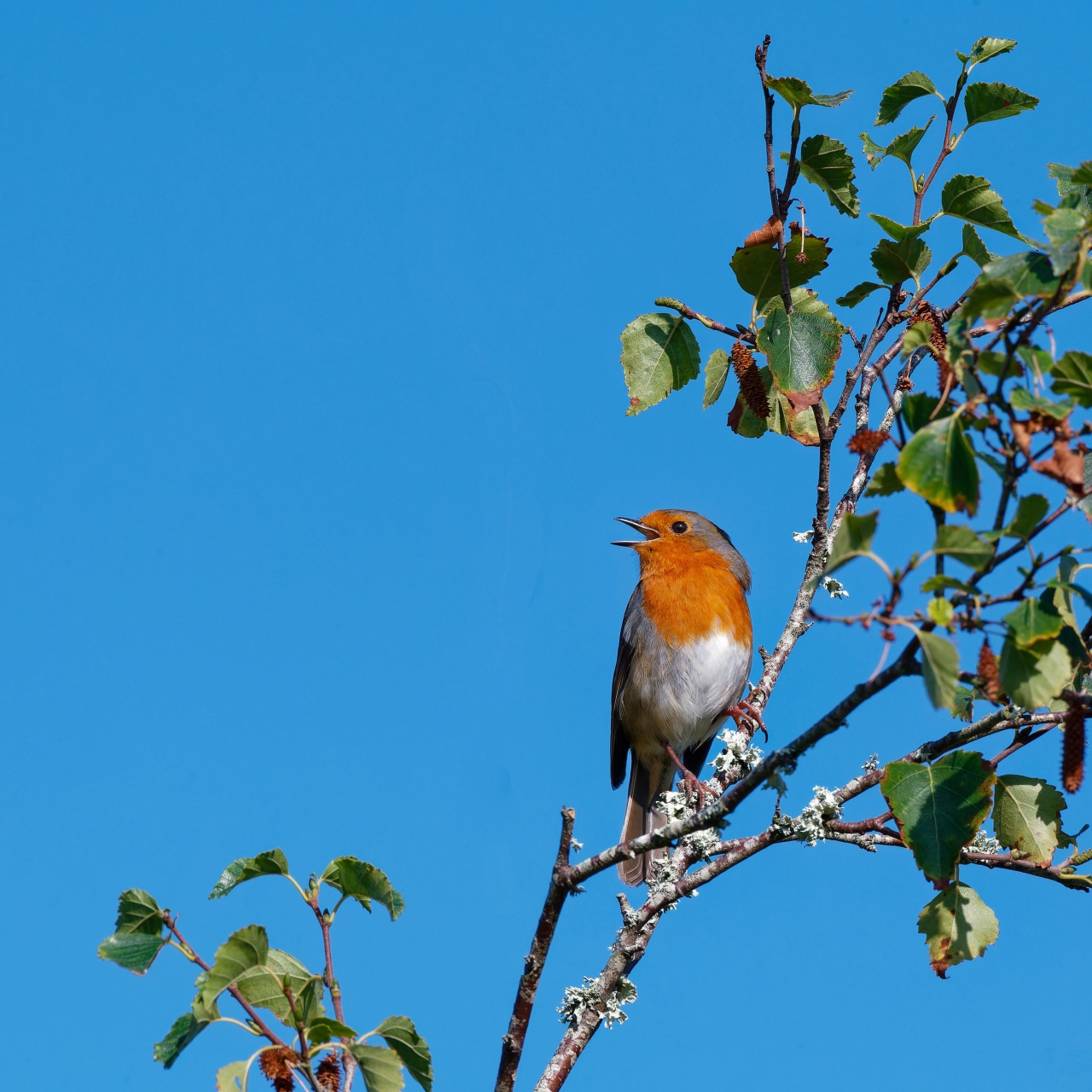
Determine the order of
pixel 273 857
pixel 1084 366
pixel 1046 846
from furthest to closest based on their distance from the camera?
1. pixel 1046 846
2. pixel 273 857
3. pixel 1084 366

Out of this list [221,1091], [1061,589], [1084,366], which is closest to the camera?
[1084,366]

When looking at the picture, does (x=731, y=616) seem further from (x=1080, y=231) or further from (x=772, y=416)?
(x=1080, y=231)

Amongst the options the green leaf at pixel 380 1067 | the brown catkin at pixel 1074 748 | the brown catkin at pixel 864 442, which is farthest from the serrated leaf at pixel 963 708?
the green leaf at pixel 380 1067

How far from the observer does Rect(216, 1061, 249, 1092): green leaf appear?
9.07 feet

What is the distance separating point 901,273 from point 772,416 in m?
0.69

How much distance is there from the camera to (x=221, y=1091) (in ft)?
9.04

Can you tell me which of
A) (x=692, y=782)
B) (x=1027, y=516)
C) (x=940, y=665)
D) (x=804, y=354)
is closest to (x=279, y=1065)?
(x=940, y=665)

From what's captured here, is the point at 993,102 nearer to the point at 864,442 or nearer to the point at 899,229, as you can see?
the point at 899,229

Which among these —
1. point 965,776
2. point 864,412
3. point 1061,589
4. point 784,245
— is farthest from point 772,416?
point 1061,589

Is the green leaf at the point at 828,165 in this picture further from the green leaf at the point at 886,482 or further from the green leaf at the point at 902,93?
the green leaf at the point at 886,482

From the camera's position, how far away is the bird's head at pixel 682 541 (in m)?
7.20

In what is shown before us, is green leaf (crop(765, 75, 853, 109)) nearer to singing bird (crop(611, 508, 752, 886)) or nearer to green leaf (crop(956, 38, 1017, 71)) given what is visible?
green leaf (crop(956, 38, 1017, 71))

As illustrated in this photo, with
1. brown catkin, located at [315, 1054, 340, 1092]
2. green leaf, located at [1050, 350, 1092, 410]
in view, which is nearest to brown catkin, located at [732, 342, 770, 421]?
green leaf, located at [1050, 350, 1092, 410]

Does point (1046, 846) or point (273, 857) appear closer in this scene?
point (273, 857)
